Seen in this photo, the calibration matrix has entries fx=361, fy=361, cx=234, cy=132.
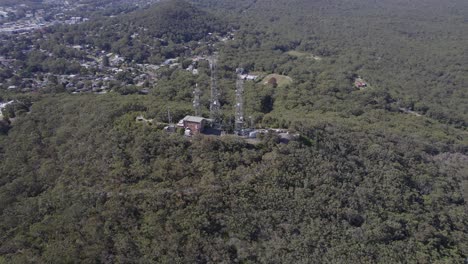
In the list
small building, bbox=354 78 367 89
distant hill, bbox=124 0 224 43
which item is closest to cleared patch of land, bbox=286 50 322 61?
small building, bbox=354 78 367 89

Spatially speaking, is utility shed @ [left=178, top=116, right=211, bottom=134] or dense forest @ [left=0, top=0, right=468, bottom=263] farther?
utility shed @ [left=178, top=116, right=211, bottom=134]

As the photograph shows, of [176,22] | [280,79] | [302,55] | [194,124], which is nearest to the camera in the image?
[194,124]

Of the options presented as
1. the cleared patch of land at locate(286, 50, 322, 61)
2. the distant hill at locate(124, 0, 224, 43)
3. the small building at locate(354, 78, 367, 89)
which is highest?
the distant hill at locate(124, 0, 224, 43)

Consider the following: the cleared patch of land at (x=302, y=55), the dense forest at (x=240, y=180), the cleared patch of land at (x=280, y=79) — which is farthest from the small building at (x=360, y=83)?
the cleared patch of land at (x=302, y=55)

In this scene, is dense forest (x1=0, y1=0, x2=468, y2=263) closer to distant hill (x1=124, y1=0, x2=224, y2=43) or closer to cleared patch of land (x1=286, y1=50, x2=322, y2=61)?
cleared patch of land (x1=286, y1=50, x2=322, y2=61)

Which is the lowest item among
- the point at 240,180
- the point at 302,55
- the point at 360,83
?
the point at 360,83

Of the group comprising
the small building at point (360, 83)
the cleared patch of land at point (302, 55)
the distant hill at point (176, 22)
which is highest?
the distant hill at point (176, 22)

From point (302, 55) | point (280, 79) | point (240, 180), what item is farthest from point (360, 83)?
point (240, 180)

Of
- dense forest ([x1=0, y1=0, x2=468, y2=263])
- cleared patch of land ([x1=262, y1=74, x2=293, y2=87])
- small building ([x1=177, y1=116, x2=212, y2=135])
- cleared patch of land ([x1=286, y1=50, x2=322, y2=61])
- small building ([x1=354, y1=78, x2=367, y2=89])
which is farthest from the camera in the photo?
cleared patch of land ([x1=286, y1=50, x2=322, y2=61])

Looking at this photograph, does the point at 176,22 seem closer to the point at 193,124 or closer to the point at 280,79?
the point at 280,79

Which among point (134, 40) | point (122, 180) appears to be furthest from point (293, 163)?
point (134, 40)

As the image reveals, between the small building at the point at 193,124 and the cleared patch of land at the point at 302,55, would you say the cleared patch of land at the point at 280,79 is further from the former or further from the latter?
the small building at the point at 193,124
